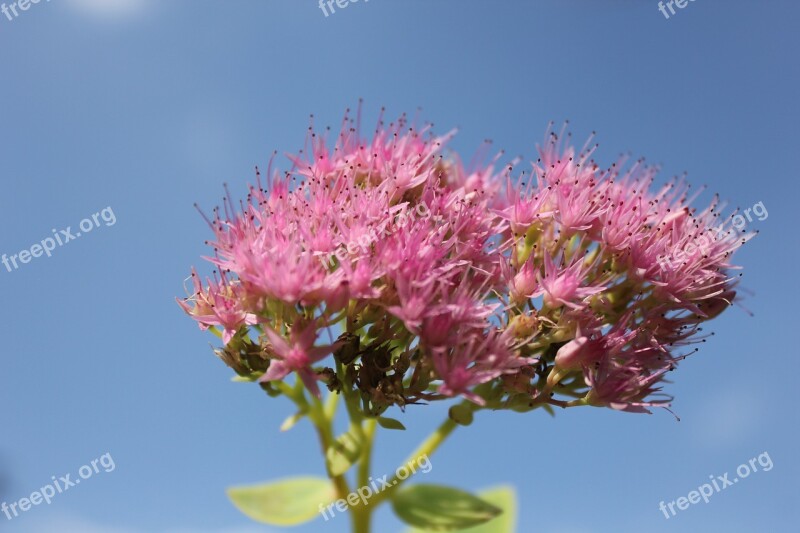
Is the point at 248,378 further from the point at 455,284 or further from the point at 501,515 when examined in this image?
the point at 501,515

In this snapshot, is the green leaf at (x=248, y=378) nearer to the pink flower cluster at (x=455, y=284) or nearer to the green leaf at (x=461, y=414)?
the pink flower cluster at (x=455, y=284)

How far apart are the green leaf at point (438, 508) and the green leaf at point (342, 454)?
0.82ft

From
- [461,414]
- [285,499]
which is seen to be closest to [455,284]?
[461,414]

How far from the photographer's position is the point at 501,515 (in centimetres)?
295

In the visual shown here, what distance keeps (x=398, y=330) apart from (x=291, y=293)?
14.4 inches

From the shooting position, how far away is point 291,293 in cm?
219

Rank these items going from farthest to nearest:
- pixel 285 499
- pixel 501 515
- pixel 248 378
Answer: pixel 501 515 → pixel 285 499 → pixel 248 378

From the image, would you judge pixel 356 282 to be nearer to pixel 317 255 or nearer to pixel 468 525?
pixel 317 255

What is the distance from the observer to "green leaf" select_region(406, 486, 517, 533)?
116 inches

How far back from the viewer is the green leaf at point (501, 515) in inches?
116

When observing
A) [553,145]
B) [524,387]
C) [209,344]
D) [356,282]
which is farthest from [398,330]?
[553,145]

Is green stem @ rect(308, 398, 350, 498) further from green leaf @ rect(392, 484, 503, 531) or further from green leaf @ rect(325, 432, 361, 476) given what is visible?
green leaf @ rect(392, 484, 503, 531)

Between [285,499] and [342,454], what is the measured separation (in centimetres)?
43

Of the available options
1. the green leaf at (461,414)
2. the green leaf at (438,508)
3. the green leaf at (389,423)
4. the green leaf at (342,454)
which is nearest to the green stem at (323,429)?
the green leaf at (342,454)
